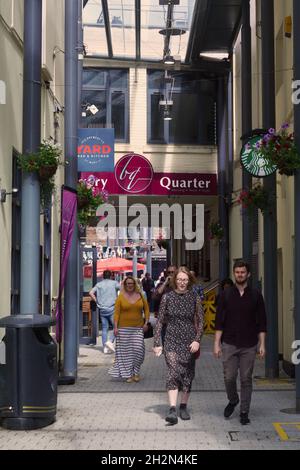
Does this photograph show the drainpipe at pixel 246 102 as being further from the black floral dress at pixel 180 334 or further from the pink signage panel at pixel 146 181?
the pink signage panel at pixel 146 181

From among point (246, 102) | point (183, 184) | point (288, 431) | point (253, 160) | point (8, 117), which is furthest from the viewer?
point (183, 184)

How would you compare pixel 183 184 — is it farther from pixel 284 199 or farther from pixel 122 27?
pixel 284 199

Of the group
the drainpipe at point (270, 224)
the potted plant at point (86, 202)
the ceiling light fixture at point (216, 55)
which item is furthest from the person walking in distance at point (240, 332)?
the ceiling light fixture at point (216, 55)

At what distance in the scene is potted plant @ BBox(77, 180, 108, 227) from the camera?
13.0 metres

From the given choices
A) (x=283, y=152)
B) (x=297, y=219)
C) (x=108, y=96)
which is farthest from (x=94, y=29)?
(x=297, y=219)

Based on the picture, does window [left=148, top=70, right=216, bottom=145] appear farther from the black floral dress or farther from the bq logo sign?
the black floral dress

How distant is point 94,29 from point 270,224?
1171cm

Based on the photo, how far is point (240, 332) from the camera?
28.2ft

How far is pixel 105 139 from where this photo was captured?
564 inches

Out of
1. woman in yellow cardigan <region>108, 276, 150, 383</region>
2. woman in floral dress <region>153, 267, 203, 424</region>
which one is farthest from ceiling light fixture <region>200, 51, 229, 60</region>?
woman in floral dress <region>153, 267, 203, 424</region>

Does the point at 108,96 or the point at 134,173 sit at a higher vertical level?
the point at 108,96
